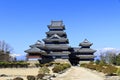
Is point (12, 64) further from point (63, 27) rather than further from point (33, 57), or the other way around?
point (63, 27)

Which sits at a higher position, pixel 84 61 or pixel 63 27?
pixel 63 27

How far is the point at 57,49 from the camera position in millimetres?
109375

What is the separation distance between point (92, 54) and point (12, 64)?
124ft

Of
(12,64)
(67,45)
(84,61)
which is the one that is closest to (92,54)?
(84,61)

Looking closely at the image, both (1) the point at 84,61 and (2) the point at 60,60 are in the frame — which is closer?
(2) the point at 60,60

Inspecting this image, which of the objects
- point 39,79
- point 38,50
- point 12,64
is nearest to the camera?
point 39,79

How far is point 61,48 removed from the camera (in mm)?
108812

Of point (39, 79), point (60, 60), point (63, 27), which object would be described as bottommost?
point (39, 79)

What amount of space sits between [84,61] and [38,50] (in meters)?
19.0

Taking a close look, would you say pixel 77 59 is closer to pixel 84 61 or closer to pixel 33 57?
pixel 84 61

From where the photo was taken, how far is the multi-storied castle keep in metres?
107

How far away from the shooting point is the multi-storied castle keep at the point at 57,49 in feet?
350

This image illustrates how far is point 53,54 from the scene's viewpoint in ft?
357

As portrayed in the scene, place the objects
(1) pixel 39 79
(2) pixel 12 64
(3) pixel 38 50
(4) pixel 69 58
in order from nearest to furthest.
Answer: (1) pixel 39 79 < (2) pixel 12 64 < (3) pixel 38 50 < (4) pixel 69 58
